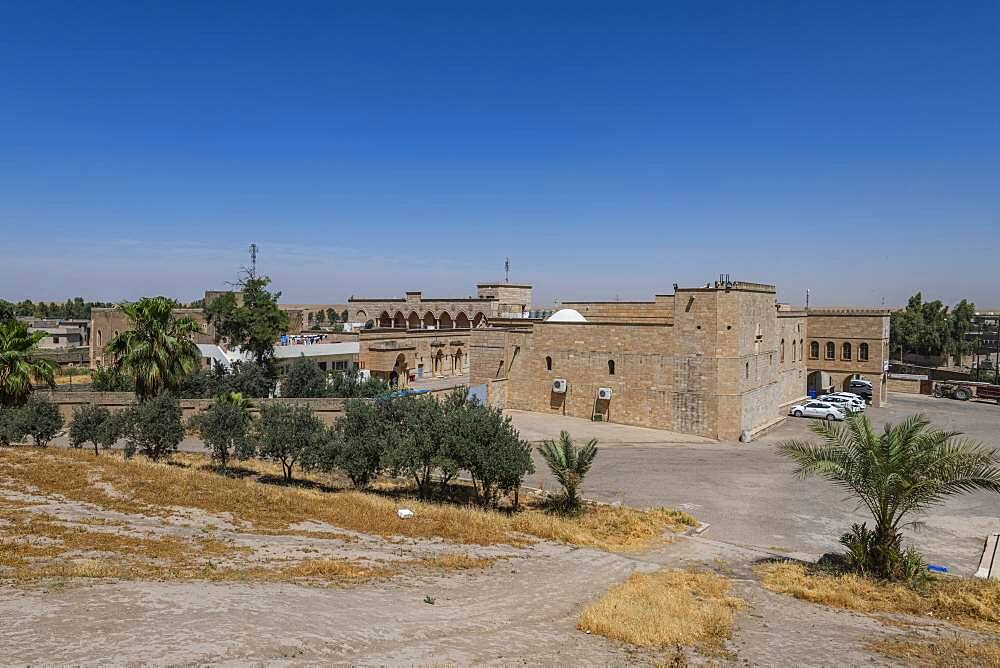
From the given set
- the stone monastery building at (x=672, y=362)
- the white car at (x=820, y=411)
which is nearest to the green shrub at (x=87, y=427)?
the stone monastery building at (x=672, y=362)

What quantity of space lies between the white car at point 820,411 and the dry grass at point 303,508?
737 inches

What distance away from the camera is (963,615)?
928 centimetres

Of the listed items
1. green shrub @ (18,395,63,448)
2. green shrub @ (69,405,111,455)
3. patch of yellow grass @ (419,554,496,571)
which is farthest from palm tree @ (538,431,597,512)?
green shrub @ (18,395,63,448)

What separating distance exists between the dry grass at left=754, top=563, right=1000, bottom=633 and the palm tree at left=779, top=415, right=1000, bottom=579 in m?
0.76

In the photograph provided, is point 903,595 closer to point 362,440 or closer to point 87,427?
point 362,440

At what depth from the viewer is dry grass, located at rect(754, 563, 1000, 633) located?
9.30m

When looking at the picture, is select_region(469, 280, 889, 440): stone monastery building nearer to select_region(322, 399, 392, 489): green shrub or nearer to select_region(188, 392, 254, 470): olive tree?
select_region(322, 399, 392, 489): green shrub

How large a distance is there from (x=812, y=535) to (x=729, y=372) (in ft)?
37.9

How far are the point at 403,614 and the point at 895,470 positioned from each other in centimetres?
842

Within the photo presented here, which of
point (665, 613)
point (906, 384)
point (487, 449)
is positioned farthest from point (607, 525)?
point (906, 384)

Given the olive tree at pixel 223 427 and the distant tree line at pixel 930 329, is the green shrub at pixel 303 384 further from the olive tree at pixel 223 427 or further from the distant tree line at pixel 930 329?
the distant tree line at pixel 930 329

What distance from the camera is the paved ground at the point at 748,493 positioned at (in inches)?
586

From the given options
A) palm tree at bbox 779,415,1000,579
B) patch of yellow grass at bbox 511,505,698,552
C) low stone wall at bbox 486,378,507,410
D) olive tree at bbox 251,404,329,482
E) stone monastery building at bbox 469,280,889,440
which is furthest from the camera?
low stone wall at bbox 486,378,507,410

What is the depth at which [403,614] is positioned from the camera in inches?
328
